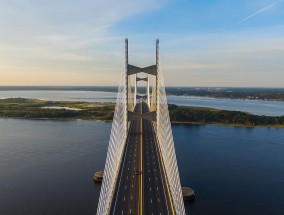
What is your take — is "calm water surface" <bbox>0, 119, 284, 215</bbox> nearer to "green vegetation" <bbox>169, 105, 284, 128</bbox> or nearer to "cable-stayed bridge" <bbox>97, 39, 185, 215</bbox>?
"cable-stayed bridge" <bbox>97, 39, 185, 215</bbox>

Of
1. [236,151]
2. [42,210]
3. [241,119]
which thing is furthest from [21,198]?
[241,119]

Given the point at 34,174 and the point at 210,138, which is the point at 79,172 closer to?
the point at 34,174

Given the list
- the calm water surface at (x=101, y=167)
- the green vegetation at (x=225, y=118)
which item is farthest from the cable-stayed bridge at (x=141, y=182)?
the green vegetation at (x=225, y=118)

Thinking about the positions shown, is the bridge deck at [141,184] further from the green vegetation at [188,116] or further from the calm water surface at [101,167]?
the green vegetation at [188,116]

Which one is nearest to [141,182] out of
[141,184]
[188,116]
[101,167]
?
[141,184]

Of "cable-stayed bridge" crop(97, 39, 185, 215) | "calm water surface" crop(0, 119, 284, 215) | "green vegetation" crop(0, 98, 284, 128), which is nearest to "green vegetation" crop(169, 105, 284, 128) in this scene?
"green vegetation" crop(0, 98, 284, 128)

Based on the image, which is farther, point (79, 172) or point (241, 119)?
point (241, 119)

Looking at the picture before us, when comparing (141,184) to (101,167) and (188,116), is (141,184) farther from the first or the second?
(188,116)
